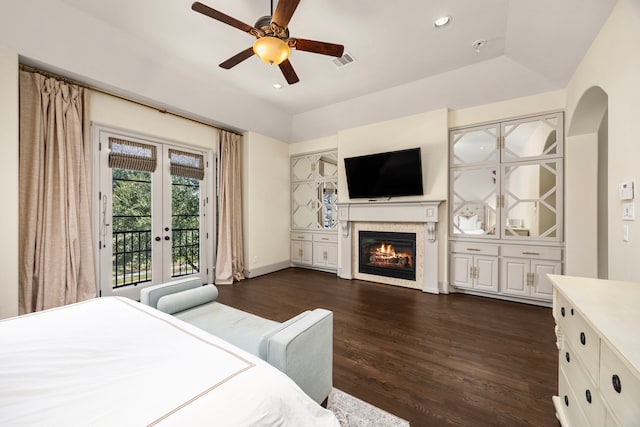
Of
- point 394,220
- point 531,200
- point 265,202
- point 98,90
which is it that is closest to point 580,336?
→ point 531,200

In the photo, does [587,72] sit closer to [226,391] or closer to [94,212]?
[226,391]

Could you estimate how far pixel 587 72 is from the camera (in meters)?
2.56

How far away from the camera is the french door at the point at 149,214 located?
11.3 feet

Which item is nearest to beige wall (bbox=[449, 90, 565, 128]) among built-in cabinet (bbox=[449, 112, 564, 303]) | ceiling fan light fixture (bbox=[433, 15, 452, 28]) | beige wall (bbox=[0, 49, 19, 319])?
built-in cabinet (bbox=[449, 112, 564, 303])

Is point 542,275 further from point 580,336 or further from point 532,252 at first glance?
point 580,336

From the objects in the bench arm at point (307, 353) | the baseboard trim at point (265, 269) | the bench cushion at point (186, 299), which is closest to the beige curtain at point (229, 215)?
the baseboard trim at point (265, 269)

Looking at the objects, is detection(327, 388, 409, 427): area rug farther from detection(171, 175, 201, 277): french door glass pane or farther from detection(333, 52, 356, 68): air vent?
detection(333, 52, 356, 68): air vent

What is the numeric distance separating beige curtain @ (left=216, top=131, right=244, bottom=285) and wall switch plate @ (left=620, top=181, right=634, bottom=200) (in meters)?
4.85

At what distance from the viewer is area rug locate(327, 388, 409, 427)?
5.04 ft

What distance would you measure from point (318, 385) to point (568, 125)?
4200mm

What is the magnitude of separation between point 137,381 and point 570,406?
6.77 ft

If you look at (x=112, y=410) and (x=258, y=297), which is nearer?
(x=112, y=410)

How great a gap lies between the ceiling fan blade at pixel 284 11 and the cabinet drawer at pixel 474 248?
3.83m

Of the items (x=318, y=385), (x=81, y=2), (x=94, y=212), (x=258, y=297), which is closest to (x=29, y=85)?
(x=81, y=2)
